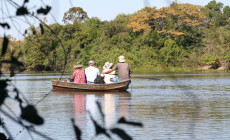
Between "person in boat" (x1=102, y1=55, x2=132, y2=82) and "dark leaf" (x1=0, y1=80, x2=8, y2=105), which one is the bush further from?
"dark leaf" (x1=0, y1=80, x2=8, y2=105)

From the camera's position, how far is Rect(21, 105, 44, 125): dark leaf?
222cm

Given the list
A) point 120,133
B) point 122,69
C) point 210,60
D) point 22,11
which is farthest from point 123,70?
point 210,60

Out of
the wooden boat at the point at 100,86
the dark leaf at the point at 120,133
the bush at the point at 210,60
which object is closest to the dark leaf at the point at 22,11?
the dark leaf at the point at 120,133

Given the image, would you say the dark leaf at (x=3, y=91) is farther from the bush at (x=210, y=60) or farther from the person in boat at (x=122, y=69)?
the bush at (x=210, y=60)

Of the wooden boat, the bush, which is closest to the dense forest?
the bush

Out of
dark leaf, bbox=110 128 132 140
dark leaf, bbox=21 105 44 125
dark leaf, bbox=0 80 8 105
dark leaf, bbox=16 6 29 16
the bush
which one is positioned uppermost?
dark leaf, bbox=16 6 29 16

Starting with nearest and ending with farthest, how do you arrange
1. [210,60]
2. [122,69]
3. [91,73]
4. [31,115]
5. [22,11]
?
[31,115] < [22,11] < [122,69] < [91,73] < [210,60]

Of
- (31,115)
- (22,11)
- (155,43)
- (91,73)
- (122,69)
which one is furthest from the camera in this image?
(155,43)

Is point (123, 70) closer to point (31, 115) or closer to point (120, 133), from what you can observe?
point (31, 115)

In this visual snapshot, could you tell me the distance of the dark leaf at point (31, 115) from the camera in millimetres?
2223

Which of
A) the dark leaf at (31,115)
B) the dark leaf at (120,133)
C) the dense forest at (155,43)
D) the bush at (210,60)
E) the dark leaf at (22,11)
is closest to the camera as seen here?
the dark leaf at (120,133)

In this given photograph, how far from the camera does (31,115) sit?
2.25 meters

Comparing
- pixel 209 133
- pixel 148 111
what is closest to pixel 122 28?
pixel 148 111

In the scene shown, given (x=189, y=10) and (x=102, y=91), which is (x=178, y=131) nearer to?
(x=102, y=91)
